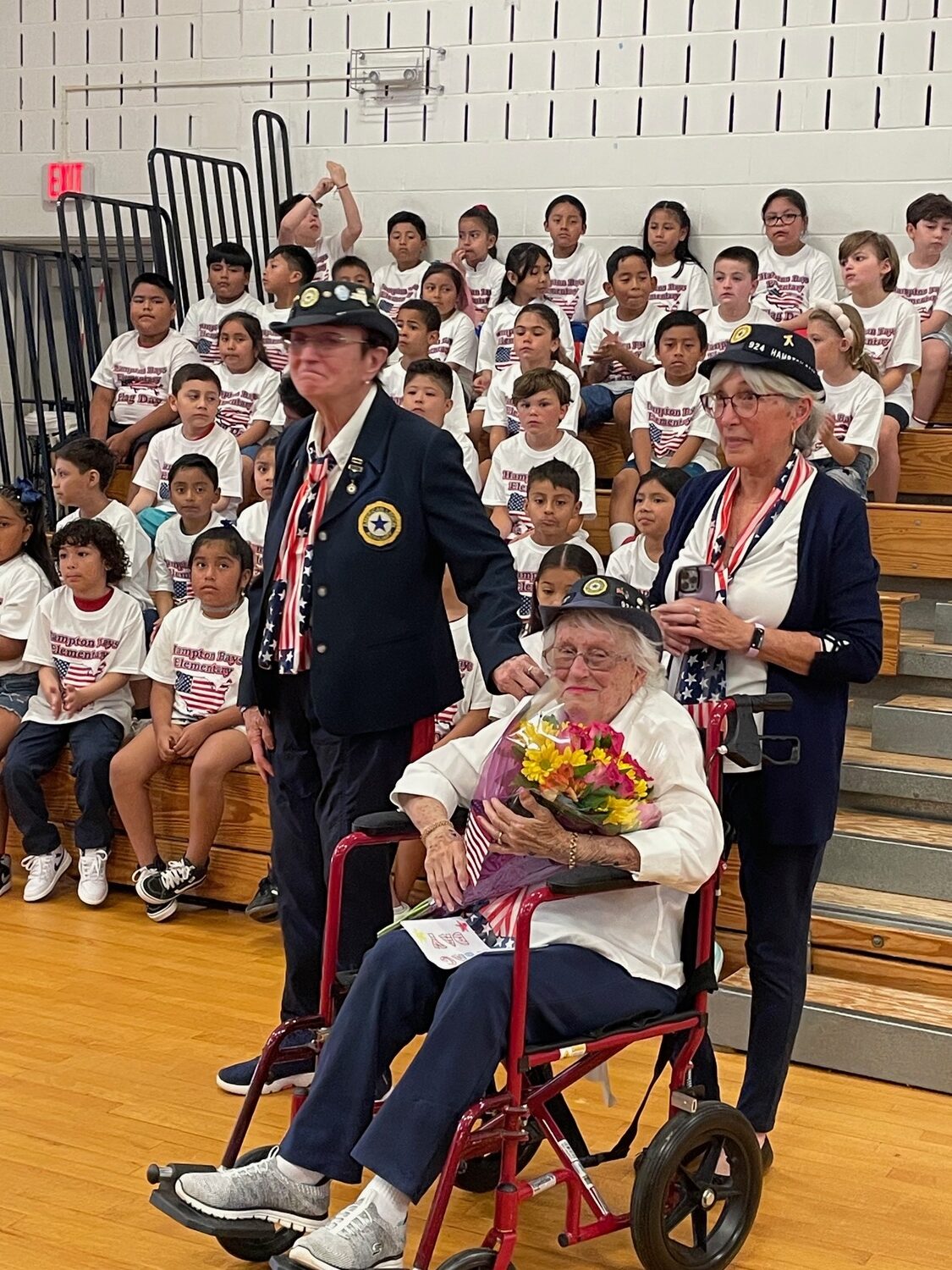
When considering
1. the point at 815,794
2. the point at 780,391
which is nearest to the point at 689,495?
the point at 780,391

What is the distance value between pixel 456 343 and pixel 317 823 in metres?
4.02

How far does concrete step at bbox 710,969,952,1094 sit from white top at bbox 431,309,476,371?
145 inches

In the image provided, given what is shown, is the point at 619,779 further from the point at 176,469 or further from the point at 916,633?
the point at 176,469

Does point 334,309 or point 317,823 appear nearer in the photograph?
point 334,309

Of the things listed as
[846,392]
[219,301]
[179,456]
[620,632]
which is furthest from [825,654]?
[219,301]

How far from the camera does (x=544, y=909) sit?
2.32m

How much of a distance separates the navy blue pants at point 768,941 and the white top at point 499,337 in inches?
153

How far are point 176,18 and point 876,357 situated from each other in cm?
432

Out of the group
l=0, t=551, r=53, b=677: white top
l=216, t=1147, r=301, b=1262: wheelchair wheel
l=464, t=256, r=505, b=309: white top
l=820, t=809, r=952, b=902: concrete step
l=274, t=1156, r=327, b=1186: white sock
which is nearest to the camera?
l=274, t=1156, r=327, b=1186: white sock

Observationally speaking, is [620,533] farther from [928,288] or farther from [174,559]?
[928,288]

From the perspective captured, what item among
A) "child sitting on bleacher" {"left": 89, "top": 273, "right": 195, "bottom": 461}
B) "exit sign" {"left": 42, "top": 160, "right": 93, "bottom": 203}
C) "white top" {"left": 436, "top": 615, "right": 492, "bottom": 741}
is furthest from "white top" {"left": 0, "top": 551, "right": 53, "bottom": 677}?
"exit sign" {"left": 42, "top": 160, "right": 93, "bottom": 203}

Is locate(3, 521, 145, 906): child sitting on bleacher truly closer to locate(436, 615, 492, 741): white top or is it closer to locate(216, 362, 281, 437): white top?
locate(436, 615, 492, 741): white top

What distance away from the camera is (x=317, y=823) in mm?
2781

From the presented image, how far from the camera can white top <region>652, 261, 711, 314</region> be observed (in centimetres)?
649
